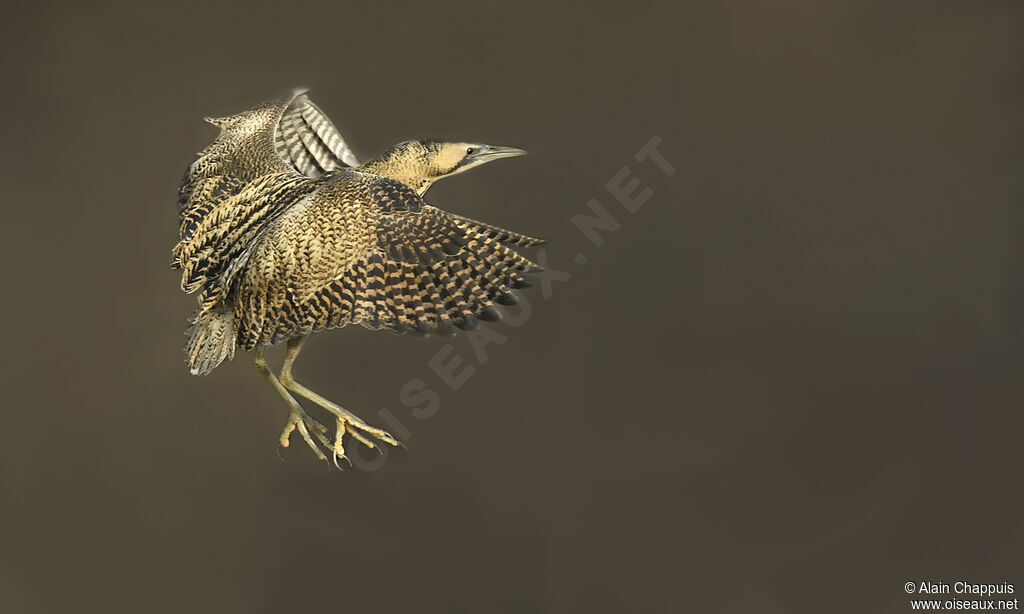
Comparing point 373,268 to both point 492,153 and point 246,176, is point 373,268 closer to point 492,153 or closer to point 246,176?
→ point 492,153

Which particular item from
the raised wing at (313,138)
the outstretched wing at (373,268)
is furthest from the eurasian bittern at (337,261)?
the raised wing at (313,138)

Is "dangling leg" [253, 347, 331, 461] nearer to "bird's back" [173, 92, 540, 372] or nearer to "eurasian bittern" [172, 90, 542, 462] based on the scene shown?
"eurasian bittern" [172, 90, 542, 462]

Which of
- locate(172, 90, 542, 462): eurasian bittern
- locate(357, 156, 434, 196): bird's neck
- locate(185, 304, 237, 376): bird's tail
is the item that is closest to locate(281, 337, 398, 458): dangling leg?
locate(172, 90, 542, 462): eurasian bittern

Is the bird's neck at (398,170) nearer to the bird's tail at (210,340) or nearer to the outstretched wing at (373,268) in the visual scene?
the outstretched wing at (373,268)

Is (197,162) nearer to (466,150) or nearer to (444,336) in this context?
(466,150)

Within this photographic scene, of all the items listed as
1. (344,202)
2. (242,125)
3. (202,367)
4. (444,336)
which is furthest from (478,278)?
(242,125)
